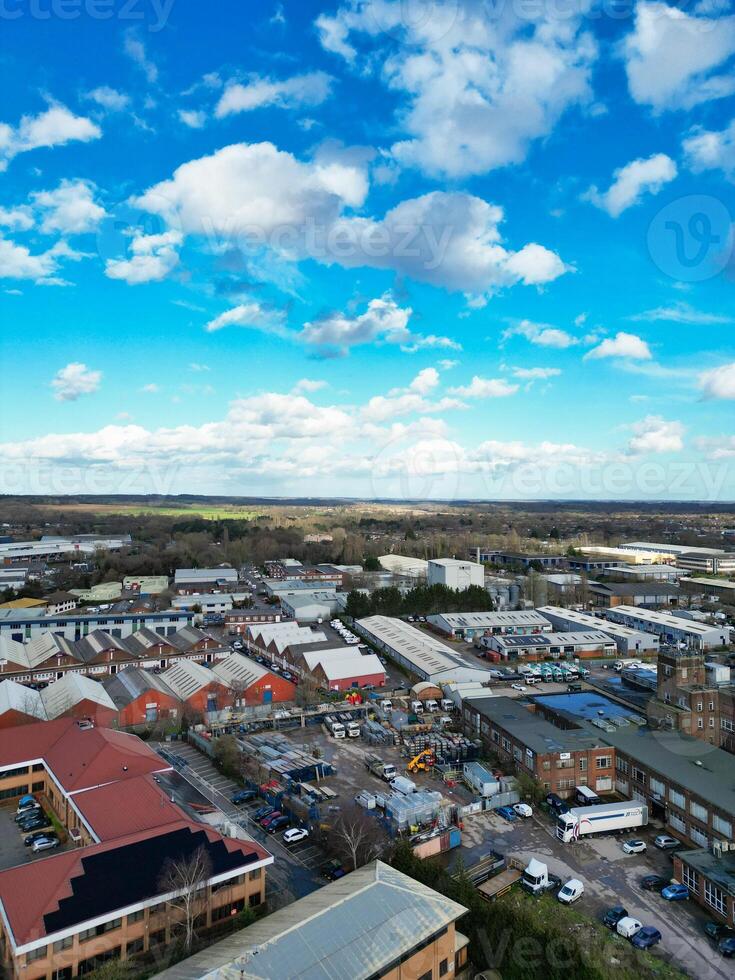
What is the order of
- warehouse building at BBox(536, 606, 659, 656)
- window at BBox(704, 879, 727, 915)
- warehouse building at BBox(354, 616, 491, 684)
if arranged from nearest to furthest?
window at BBox(704, 879, 727, 915), warehouse building at BBox(354, 616, 491, 684), warehouse building at BBox(536, 606, 659, 656)

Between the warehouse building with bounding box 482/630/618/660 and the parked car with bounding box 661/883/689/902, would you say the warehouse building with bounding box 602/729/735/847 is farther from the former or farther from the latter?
the warehouse building with bounding box 482/630/618/660

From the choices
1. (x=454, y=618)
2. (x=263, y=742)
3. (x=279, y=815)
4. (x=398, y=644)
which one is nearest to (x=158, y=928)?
(x=279, y=815)

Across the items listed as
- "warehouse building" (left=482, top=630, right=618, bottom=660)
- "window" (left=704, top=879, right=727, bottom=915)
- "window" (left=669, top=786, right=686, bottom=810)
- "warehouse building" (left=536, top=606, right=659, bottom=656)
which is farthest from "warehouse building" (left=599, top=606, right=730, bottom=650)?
"window" (left=704, top=879, right=727, bottom=915)

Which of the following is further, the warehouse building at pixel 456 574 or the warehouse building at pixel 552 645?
the warehouse building at pixel 456 574

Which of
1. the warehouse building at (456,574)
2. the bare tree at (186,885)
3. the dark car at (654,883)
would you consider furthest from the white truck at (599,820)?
the warehouse building at (456,574)

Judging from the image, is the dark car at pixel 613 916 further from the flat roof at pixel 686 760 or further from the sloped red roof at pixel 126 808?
the sloped red roof at pixel 126 808
